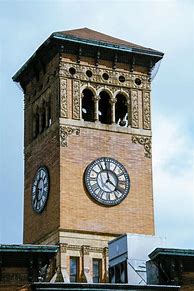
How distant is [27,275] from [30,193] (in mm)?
16205

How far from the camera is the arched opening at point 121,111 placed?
58.4 m

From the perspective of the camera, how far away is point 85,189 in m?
54.7

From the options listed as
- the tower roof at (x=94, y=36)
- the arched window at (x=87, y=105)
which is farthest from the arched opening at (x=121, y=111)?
the tower roof at (x=94, y=36)

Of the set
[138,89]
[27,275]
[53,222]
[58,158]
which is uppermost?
[138,89]

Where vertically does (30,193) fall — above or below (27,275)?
above

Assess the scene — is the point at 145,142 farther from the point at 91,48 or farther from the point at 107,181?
the point at 91,48

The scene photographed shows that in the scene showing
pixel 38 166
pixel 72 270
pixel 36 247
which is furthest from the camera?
pixel 38 166

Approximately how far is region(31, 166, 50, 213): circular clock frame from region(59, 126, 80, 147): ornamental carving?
6.89 ft

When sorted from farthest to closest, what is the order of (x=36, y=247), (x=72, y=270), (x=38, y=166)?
(x=38, y=166) < (x=72, y=270) < (x=36, y=247)

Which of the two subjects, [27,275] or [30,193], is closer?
[27,275]

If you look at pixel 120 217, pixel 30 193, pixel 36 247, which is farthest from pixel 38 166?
pixel 36 247

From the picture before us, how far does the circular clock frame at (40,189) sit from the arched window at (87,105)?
3696 millimetres

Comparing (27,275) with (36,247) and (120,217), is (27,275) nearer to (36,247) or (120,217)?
(36,247)

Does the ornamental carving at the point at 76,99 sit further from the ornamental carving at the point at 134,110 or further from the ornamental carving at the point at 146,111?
the ornamental carving at the point at 146,111
